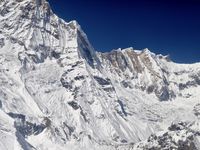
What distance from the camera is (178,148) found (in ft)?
652

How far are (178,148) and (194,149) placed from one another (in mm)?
4158

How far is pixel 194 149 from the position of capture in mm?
199250
